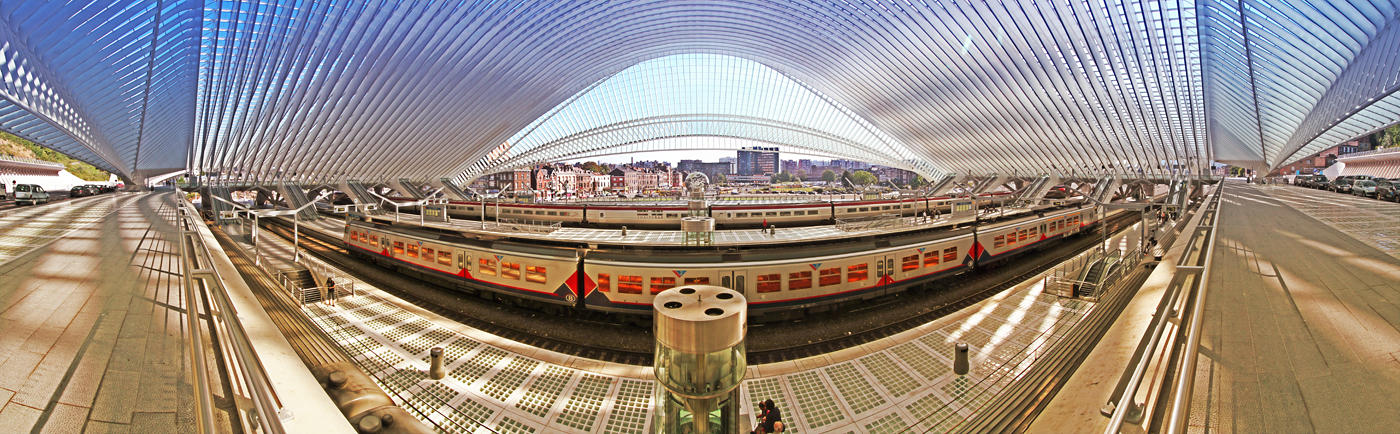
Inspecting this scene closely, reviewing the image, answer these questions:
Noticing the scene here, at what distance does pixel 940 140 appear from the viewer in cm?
4866

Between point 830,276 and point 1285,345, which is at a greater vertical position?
point 1285,345

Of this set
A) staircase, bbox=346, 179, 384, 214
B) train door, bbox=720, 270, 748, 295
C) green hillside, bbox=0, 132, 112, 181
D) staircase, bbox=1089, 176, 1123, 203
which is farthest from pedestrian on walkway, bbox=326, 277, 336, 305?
staircase, bbox=1089, 176, 1123, 203

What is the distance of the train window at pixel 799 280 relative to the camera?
37.2ft

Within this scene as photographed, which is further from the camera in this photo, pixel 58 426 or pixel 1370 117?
pixel 1370 117

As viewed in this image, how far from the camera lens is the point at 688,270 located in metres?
10.7

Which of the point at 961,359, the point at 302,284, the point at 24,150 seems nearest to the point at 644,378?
the point at 961,359

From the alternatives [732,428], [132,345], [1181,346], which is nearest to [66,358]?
[132,345]

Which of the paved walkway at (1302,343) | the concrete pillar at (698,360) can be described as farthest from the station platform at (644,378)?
the paved walkway at (1302,343)

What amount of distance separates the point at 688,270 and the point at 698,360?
6.65m

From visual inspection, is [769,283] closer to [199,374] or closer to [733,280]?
[733,280]

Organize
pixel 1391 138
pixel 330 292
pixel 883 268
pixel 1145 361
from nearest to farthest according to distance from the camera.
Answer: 1. pixel 1145 361
2. pixel 883 268
3. pixel 330 292
4. pixel 1391 138

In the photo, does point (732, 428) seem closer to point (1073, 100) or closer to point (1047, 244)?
point (1047, 244)

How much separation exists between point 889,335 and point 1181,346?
26.9 feet

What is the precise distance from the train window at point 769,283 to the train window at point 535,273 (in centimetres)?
554
